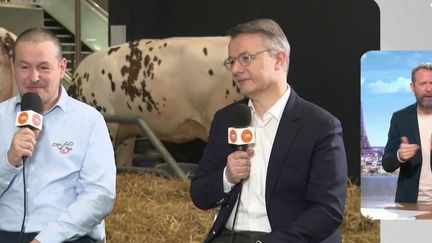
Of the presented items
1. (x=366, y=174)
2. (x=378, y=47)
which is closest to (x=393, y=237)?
A: (x=366, y=174)

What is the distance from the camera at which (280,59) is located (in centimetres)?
205

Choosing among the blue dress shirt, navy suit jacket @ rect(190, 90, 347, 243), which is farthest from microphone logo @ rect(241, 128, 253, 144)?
the blue dress shirt

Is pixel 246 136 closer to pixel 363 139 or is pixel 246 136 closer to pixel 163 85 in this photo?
pixel 363 139

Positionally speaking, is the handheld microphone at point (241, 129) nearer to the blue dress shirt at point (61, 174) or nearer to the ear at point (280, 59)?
the ear at point (280, 59)

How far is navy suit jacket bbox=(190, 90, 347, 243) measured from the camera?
1963mm

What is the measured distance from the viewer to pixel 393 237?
2.85m

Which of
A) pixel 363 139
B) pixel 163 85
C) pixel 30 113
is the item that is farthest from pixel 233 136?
pixel 163 85

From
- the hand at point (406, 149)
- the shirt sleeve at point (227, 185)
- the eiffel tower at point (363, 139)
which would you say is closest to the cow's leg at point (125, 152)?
the eiffel tower at point (363, 139)

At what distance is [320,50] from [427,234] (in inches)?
33.7

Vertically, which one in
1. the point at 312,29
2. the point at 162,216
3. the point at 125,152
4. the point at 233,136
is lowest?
the point at 162,216

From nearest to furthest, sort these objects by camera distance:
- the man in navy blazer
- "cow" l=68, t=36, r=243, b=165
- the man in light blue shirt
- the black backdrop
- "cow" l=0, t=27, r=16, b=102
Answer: the man in light blue shirt, the man in navy blazer, the black backdrop, "cow" l=0, t=27, r=16, b=102, "cow" l=68, t=36, r=243, b=165

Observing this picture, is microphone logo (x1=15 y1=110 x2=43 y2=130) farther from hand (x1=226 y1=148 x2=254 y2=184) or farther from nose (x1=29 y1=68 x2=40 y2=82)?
hand (x1=226 y1=148 x2=254 y2=184)

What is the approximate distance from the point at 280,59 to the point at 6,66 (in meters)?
1.51

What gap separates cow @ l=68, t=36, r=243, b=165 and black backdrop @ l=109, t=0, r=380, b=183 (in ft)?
0.30
